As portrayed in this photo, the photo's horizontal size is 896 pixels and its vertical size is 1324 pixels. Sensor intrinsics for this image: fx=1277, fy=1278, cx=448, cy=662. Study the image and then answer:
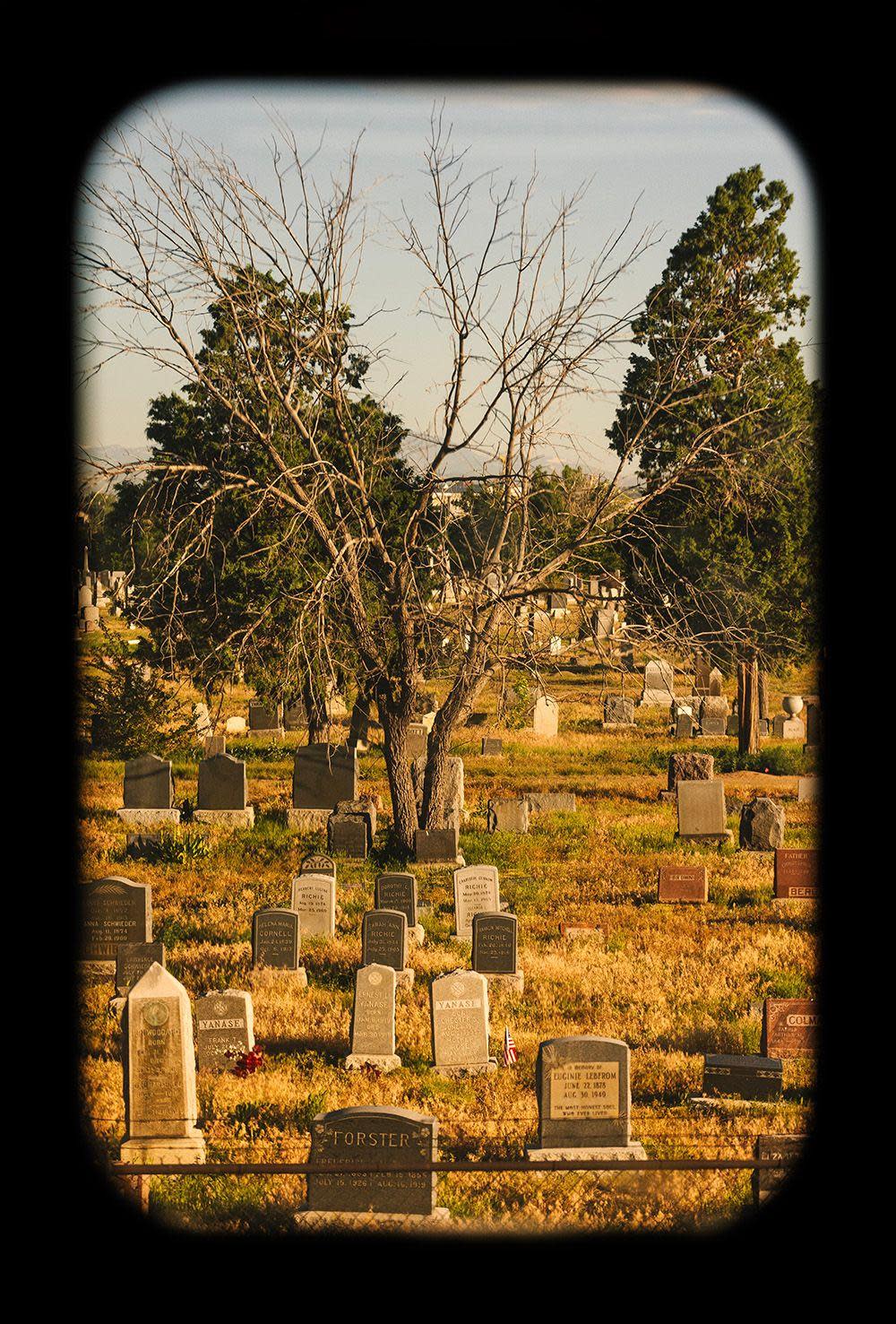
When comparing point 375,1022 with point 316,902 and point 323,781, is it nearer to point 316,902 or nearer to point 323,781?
point 316,902

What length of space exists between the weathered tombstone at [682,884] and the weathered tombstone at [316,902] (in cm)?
393

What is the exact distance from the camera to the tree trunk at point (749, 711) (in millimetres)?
24547

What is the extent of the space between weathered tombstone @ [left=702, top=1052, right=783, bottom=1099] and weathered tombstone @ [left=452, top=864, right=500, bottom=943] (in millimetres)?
4600

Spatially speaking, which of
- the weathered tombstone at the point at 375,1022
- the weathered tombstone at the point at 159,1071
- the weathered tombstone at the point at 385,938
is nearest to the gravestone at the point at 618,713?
the weathered tombstone at the point at 385,938

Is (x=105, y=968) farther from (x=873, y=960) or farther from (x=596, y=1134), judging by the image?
(x=873, y=960)

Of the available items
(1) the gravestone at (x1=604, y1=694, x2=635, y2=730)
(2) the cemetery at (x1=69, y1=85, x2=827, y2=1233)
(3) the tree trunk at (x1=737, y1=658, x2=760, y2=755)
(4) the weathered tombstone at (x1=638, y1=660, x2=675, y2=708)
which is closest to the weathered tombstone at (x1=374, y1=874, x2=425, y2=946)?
(2) the cemetery at (x1=69, y1=85, x2=827, y2=1233)

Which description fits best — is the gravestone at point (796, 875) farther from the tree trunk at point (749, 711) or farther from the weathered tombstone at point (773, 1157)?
the tree trunk at point (749, 711)

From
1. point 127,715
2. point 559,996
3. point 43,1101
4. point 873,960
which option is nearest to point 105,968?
point 43,1101

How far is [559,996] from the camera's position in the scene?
11.4 meters

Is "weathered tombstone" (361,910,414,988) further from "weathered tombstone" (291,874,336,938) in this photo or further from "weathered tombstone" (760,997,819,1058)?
"weathered tombstone" (760,997,819,1058)

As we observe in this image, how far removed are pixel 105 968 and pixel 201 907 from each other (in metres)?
2.11

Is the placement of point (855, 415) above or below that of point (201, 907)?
above

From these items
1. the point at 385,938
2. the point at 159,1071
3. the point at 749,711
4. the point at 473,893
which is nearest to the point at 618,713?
the point at 749,711

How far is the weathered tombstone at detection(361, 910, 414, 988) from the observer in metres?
11.9
